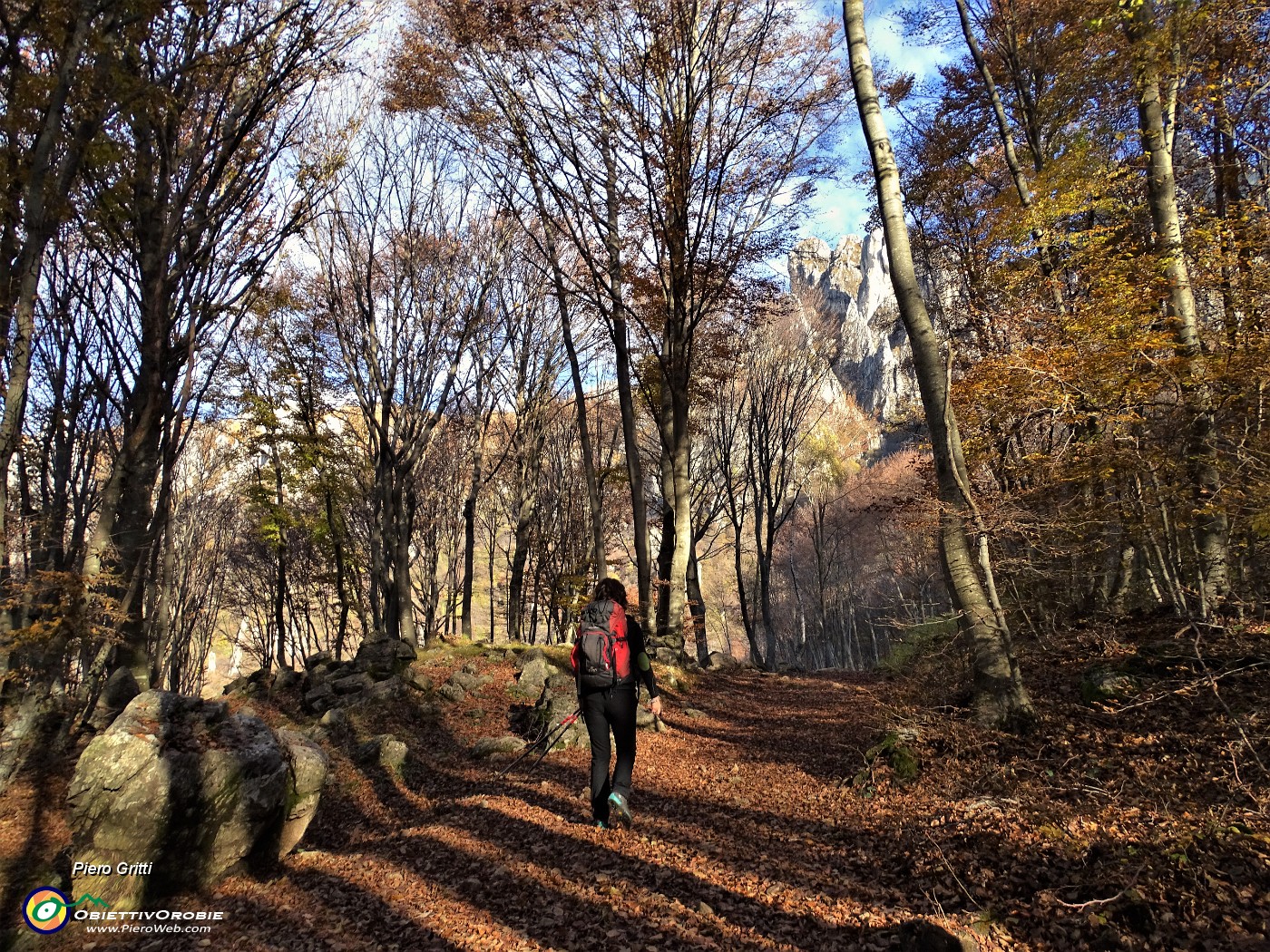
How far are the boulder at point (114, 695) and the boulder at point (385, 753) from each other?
275 cm

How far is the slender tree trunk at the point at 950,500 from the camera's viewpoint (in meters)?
5.04

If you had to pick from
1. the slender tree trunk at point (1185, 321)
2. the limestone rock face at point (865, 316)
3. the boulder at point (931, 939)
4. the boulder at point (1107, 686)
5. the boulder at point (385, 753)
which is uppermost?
the limestone rock face at point (865, 316)

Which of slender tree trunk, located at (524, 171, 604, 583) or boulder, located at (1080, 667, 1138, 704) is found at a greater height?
slender tree trunk, located at (524, 171, 604, 583)

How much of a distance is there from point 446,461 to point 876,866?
61.2ft

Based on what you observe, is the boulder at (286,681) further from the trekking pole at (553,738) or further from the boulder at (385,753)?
the trekking pole at (553,738)

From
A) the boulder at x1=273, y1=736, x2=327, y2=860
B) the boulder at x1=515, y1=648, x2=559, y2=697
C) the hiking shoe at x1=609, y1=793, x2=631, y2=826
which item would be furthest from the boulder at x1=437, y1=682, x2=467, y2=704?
the hiking shoe at x1=609, y1=793, x2=631, y2=826

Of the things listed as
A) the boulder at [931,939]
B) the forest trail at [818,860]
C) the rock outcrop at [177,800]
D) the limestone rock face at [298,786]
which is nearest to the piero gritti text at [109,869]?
the rock outcrop at [177,800]

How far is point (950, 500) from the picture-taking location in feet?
17.1

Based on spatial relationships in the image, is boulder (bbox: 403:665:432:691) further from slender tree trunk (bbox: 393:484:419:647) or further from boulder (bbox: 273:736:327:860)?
boulder (bbox: 273:736:327:860)

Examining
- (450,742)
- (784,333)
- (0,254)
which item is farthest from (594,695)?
(784,333)

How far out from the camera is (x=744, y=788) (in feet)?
18.6

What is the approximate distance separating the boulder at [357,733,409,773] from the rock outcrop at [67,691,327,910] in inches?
91.2

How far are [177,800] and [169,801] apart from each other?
2.1 inches

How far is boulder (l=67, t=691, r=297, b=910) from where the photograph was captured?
3.90 metres
